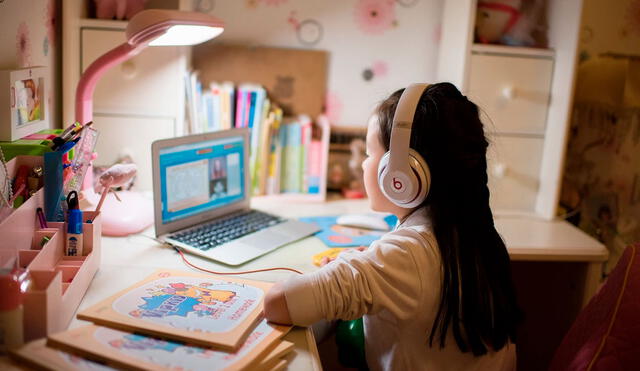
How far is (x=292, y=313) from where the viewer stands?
3.35 ft

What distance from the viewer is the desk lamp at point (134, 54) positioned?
1319 mm

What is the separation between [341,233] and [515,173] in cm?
62

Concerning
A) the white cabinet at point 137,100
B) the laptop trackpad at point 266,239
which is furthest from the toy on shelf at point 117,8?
the laptop trackpad at point 266,239

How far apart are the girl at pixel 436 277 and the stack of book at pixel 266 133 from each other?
79 centimetres

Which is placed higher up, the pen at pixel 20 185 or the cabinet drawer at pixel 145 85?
the cabinet drawer at pixel 145 85

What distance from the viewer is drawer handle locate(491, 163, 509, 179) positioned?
1.85 metres

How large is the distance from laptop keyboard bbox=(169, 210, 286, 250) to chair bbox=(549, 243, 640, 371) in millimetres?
761

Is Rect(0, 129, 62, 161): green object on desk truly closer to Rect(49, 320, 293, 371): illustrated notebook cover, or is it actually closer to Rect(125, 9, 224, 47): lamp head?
Rect(125, 9, 224, 47): lamp head

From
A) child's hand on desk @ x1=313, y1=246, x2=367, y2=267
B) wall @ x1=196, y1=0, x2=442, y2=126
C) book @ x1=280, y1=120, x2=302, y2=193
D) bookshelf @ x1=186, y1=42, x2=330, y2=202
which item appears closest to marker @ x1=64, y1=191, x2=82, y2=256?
child's hand on desk @ x1=313, y1=246, x2=367, y2=267

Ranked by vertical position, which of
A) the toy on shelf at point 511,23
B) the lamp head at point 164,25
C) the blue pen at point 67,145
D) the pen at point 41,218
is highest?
the toy on shelf at point 511,23

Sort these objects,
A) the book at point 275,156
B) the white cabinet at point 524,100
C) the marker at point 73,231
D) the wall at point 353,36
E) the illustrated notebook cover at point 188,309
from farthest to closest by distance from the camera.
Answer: the wall at point 353,36 → the book at point 275,156 → the white cabinet at point 524,100 → the marker at point 73,231 → the illustrated notebook cover at point 188,309

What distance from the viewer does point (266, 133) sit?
1.88 meters

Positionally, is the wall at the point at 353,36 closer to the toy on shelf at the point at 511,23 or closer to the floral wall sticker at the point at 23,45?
the toy on shelf at the point at 511,23

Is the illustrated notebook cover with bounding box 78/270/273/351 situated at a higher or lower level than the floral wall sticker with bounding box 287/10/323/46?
lower
